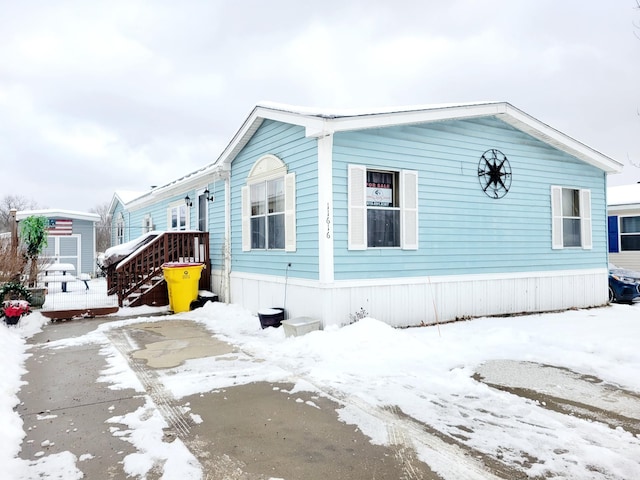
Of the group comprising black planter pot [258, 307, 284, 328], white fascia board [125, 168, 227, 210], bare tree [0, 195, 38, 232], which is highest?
bare tree [0, 195, 38, 232]

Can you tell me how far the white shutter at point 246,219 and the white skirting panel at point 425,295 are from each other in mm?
692

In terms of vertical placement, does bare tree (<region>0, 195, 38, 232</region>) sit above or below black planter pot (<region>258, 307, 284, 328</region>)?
above

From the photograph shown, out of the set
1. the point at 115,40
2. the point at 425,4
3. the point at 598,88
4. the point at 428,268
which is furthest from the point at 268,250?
→ the point at 598,88

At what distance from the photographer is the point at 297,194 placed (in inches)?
288

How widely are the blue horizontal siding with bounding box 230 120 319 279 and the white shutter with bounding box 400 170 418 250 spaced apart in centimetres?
166

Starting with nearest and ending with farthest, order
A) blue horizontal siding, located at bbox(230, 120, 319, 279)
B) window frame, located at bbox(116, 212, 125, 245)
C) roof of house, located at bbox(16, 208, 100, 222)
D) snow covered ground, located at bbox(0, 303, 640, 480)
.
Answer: snow covered ground, located at bbox(0, 303, 640, 480), blue horizontal siding, located at bbox(230, 120, 319, 279), roof of house, located at bbox(16, 208, 100, 222), window frame, located at bbox(116, 212, 125, 245)

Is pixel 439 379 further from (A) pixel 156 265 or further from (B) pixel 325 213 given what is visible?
(A) pixel 156 265

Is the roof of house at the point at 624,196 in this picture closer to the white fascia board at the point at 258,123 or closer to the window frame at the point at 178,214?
the white fascia board at the point at 258,123

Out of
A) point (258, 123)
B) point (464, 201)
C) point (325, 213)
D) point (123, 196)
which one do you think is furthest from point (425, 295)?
point (123, 196)

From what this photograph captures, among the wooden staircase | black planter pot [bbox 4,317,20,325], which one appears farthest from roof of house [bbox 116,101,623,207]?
black planter pot [bbox 4,317,20,325]

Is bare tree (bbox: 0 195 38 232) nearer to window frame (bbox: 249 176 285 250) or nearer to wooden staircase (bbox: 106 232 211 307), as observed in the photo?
wooden staircase (bbox: 106 232 211 307)

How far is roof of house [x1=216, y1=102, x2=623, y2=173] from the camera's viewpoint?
648cm

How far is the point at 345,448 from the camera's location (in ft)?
9.75

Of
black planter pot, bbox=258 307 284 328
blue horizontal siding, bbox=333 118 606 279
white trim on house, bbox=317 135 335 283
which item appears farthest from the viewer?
black planter pot, bbox=258 307 284 328
